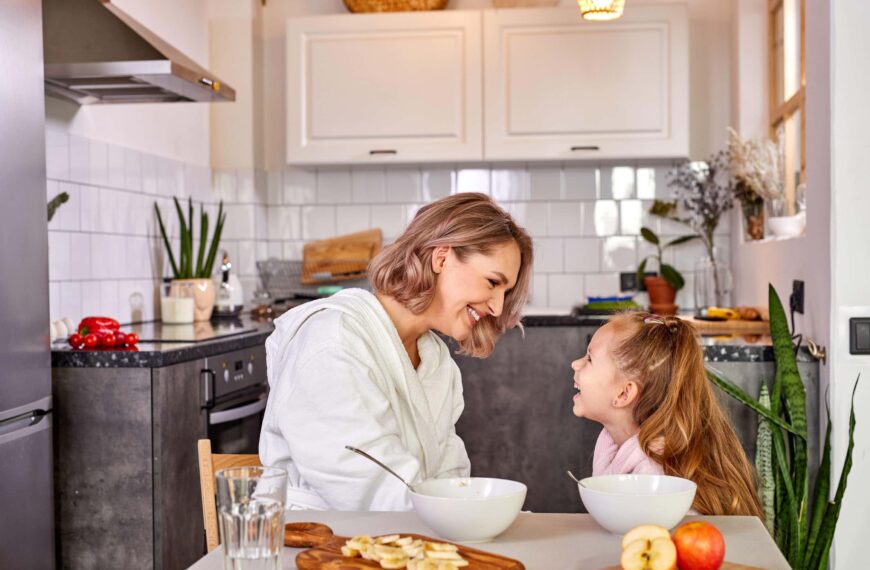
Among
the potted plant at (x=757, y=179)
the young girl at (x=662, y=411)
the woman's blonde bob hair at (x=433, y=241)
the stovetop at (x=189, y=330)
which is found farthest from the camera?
the potted plant at (x=757, y=179)

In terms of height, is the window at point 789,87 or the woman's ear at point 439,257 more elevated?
the window at point 789,87

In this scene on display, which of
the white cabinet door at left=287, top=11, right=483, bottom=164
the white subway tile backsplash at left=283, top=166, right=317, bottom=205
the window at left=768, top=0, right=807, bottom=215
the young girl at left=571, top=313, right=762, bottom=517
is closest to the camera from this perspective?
the young girl at left=571, top=313, right=762, bottom=517

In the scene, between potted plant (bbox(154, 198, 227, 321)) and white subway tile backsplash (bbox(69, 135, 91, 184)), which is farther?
potted plant (bbox(154, 198, 227, 321))

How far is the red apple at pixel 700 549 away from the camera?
3.83 feet

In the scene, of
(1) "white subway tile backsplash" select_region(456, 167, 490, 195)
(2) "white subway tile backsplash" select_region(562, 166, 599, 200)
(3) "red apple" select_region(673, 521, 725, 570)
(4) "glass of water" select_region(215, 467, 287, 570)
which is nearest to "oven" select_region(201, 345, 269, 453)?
(1) "white subway tile backsplash" select_region(456, 167, 490, 195)

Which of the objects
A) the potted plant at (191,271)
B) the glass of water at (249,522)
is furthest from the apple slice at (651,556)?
the potted plant at (191,271)

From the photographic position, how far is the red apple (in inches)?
45.9

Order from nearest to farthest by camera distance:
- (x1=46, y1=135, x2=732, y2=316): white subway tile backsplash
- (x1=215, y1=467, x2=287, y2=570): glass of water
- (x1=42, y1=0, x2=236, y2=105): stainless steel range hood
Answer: (x1=215, y1=467, x2=287, y2=570): glass of water < (x1=42, y1=0, x2=236, y2=105): stainless steel range hood < (x1=46, y1=135, x2=732, y2=316): white subway tile backsplash

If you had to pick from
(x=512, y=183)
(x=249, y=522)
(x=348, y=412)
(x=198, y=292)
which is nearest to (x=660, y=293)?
(x=512, y=183)

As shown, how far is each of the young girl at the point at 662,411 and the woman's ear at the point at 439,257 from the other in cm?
36

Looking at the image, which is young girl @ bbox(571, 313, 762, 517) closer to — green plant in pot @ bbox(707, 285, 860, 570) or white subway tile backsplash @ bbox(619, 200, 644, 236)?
green plant in pot @ bbox(707, 285, 860, 570)

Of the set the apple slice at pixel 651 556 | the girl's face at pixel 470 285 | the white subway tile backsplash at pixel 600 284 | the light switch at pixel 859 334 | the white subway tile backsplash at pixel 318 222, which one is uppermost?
the white subway tile backsplash at pixel 318 222

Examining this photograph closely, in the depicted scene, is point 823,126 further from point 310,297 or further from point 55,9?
point 310,297

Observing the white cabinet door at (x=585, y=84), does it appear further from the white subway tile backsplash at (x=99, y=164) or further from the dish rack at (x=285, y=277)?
the white subway tile backsplash at (x=99, y=164)
